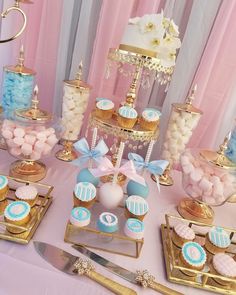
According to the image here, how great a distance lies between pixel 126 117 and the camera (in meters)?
0.77

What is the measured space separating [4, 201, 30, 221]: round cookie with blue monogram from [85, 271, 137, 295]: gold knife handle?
0.18 m

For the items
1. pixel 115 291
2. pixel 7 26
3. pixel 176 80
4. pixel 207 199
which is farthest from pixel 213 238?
pixel 7 26

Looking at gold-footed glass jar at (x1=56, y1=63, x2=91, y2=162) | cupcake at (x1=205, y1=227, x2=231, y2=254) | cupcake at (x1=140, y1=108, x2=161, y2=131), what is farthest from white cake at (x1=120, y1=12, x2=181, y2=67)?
cupcake at (x1=205, y1=227, x2=231, y2=254)

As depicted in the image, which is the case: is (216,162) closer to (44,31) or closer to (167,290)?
(167,290)

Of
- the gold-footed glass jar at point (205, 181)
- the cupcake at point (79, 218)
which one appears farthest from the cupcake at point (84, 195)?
the gold-footed glass jar at point (205, 181)

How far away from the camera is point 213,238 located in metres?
0.70

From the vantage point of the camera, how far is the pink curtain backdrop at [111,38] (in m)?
1.02

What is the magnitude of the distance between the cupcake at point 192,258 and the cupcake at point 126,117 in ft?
1.09

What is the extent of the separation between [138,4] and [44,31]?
357 millimetres

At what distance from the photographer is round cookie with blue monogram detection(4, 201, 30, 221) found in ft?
2.03

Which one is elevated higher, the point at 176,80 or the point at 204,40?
the point at 204,40

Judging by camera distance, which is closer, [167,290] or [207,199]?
[167,290]

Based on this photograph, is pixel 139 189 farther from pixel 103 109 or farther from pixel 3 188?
pixel 3 188

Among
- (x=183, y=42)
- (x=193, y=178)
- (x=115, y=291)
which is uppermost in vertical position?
(x=183, y=42)
